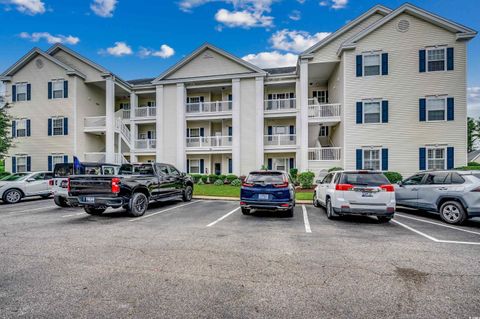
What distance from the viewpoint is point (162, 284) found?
3422 millimetres

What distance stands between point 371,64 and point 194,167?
17.0m

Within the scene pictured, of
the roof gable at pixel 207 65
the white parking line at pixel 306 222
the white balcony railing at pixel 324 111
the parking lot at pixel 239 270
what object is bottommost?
the white parking line at pixel 306 222

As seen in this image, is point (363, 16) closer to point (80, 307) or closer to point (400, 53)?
point (400, 53)

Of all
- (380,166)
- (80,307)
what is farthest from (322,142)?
(80,307)

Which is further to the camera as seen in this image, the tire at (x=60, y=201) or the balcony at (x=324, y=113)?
the balcony at (x=324, y=113)

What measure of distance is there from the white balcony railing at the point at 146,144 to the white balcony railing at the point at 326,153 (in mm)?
14292

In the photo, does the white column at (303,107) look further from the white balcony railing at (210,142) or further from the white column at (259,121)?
the white balcony railing at (210,142)

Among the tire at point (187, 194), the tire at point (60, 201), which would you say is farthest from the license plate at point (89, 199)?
the tire at point (187, 194)

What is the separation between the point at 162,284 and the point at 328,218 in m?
6.31

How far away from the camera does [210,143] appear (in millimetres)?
21188

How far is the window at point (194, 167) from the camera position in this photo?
2283 centimetres

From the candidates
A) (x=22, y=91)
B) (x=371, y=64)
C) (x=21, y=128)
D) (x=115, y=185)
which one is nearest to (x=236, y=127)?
(x=371, y=64)

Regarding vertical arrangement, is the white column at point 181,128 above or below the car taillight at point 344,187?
above

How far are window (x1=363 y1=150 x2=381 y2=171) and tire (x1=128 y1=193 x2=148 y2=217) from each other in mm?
15020
